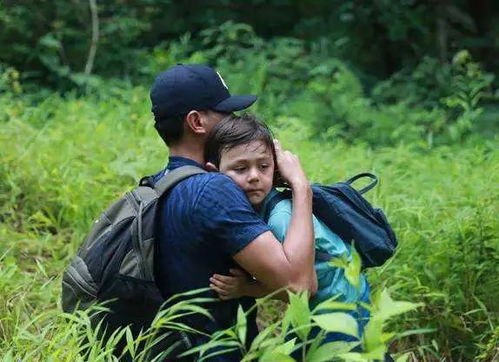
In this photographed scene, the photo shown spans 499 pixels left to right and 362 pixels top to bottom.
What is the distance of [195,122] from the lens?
3164 mm

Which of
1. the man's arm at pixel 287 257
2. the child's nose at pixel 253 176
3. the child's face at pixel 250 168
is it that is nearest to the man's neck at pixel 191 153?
the child's face at pixel 250 168

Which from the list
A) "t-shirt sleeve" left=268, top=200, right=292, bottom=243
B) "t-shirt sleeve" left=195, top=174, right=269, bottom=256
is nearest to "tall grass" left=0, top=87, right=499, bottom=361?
"t-shirt sleeve" left=195, top=174, right=269, bottom=256

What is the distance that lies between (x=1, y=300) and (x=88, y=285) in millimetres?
1101

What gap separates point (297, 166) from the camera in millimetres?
3139

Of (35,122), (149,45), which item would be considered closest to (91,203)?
(35,122)

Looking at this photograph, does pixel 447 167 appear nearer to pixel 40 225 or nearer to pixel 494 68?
pixel 40 225

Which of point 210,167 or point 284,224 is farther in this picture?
point 210,167

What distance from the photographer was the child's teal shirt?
3039 millimetres

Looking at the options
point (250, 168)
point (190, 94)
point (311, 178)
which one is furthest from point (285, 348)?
point (311, 178)

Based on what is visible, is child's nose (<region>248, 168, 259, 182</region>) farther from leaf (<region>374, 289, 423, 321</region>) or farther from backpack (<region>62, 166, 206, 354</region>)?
leaf (<region>374, 289, 423, 321</region>)

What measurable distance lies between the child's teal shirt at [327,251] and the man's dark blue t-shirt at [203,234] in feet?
0.61

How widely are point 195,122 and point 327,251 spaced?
63 centimetres

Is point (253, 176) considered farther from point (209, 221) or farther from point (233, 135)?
point (209, 221)

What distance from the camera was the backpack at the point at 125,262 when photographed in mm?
2980
